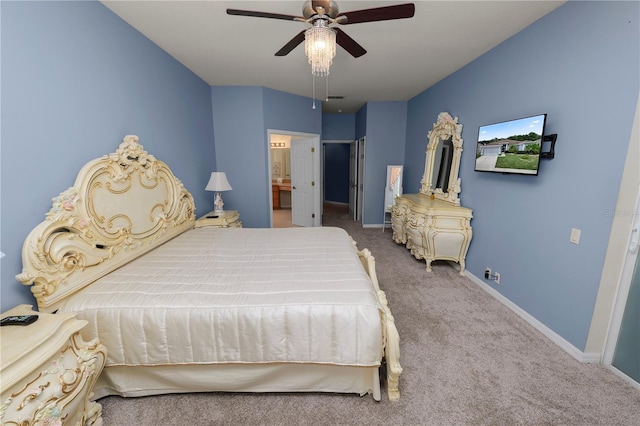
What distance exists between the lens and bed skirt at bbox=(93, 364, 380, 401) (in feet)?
5.04

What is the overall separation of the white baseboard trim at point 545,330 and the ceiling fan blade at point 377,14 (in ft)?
8.66

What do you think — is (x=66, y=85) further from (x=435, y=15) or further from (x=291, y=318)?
(x=435, y=15)

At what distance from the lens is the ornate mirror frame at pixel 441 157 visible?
341 centimetres

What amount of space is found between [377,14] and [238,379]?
240 centimetres

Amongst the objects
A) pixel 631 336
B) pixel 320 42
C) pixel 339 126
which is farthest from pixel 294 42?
pixel 339 126

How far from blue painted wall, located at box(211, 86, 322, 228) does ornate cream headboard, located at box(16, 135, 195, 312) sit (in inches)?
64.7

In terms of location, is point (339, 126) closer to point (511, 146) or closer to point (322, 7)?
point (511, 146)

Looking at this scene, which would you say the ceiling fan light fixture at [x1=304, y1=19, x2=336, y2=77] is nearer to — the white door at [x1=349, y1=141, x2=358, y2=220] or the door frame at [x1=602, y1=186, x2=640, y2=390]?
the door frame at [x1=602, y1=186, x2=640, y2=390]

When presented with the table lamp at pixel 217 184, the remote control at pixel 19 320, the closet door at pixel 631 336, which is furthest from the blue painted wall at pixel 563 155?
the remote control at pixel 19 320

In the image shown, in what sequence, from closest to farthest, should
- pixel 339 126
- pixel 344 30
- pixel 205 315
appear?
pixel 205 315 < pixel 344 30 < pixel 339 126

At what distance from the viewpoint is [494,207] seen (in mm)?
2807

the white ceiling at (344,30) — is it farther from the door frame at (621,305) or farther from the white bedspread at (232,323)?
the white bedspread at (232,323)

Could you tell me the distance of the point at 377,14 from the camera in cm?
160

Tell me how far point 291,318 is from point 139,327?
2.76 feet
